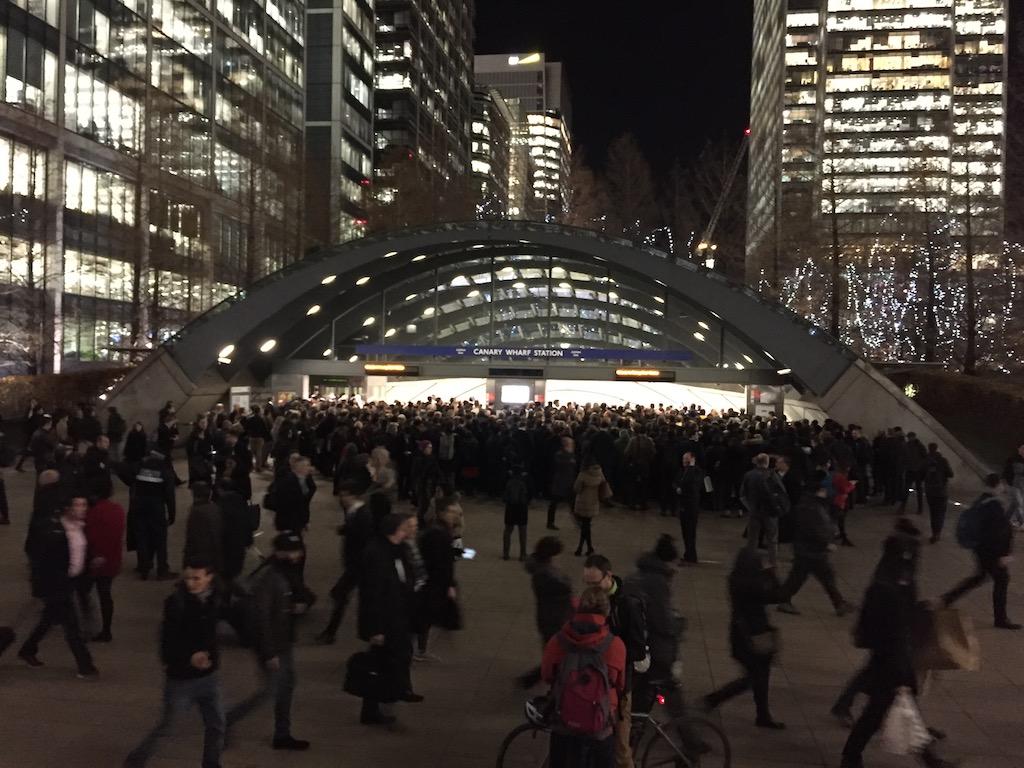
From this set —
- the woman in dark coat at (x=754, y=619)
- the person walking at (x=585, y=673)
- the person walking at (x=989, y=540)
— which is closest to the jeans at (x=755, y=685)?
the woman in dark coat at (x=754, y=619)

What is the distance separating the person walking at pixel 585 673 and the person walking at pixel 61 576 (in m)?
4.43

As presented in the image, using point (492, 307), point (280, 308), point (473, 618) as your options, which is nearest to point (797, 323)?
point (492, 307)

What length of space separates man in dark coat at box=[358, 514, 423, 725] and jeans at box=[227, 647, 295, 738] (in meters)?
0.52

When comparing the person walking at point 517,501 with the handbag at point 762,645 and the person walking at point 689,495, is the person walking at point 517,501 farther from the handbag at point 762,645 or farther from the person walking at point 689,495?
the handbag at point 762,645

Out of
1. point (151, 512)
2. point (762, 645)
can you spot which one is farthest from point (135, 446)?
point (762, 645)

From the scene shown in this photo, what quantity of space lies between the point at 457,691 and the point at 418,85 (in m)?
91.7

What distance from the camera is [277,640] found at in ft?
19.2

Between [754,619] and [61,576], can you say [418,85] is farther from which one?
[754,619]

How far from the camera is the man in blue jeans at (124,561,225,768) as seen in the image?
203 inches

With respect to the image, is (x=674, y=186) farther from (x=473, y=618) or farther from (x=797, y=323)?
(x=473, y=618)

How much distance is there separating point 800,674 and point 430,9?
329ft

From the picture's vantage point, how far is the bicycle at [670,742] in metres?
5.29

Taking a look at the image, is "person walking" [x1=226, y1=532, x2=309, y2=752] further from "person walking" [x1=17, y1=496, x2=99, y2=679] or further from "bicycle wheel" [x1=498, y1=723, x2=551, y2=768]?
"person walking" [x1=17, y1=496, x2=99, y2=679]

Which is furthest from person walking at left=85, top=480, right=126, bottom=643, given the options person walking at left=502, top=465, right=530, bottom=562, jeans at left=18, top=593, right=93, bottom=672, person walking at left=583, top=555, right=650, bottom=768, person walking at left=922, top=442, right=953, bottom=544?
person walking at left=922, top=442, right=953, bottom=544
